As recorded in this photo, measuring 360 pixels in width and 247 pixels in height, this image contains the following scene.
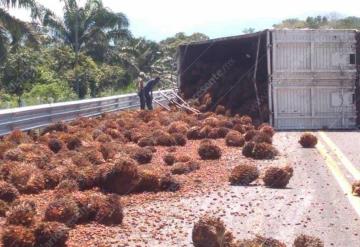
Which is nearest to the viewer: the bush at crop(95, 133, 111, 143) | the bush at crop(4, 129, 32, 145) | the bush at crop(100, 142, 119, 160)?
the bush at crop(100, 142, 119, 160)

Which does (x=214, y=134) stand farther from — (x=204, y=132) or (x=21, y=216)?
(x=21, y=216)

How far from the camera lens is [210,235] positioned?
559 cm

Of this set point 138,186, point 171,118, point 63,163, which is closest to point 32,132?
point 171,118

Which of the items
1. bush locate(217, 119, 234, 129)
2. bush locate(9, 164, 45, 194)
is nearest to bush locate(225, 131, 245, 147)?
bush locate(217, 119, 234, 129)

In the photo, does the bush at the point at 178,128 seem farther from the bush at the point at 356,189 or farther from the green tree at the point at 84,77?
the green tree at the point at 84,77

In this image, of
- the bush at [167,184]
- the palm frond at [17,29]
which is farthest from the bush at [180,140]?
the palm frond at [17,29]

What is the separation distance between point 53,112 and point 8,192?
28.6ft

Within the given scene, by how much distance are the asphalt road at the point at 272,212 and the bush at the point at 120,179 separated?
612mm

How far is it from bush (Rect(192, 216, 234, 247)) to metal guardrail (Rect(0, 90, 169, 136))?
828 centimetres

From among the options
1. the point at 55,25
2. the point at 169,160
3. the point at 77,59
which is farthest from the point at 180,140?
the point at 55,25

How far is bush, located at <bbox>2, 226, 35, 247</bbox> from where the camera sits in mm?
5473

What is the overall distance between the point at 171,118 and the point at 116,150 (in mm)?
6212

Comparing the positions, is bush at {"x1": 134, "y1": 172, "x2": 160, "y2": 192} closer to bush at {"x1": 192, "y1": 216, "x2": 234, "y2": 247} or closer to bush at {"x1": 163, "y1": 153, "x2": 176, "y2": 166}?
bush at {"x1": 163, "y1": 153, "x2": 176, "y2": 166}

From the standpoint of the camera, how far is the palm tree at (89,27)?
43.5 meters
